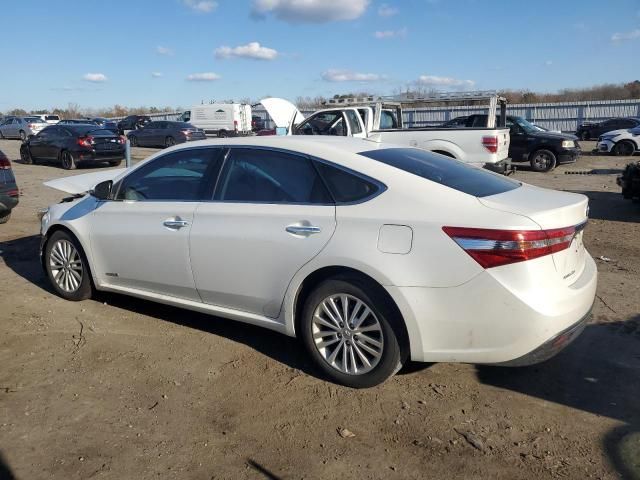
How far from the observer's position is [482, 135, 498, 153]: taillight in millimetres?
11711

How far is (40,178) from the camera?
15602mm

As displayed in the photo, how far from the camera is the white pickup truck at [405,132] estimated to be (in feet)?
38.9

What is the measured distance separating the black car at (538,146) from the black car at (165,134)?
1465 centimetres

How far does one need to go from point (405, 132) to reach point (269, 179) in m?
8.69

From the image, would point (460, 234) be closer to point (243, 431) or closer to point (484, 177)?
point (484, 177)

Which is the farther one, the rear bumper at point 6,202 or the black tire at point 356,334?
the rear bumper at point 6,202

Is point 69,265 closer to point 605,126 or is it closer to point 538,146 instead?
point 538,146

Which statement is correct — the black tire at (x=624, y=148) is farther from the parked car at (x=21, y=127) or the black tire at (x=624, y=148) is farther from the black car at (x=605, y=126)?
the parked car at (x=21, y=127)

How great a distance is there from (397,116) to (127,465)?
41.4 ft

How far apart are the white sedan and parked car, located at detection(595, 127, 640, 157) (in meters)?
20.9

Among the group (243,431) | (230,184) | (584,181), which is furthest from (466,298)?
(584,181)

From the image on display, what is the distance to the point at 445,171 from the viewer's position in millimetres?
3908

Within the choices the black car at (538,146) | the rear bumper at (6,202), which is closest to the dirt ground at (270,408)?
the rear bumper at (6,202)

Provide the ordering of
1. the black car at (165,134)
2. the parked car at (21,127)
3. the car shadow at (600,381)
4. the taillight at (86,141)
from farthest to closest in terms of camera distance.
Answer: the parked car at (21,127)
the black car at (165,134)
the taillight at (86,141)
the car shadow at (600,381)
